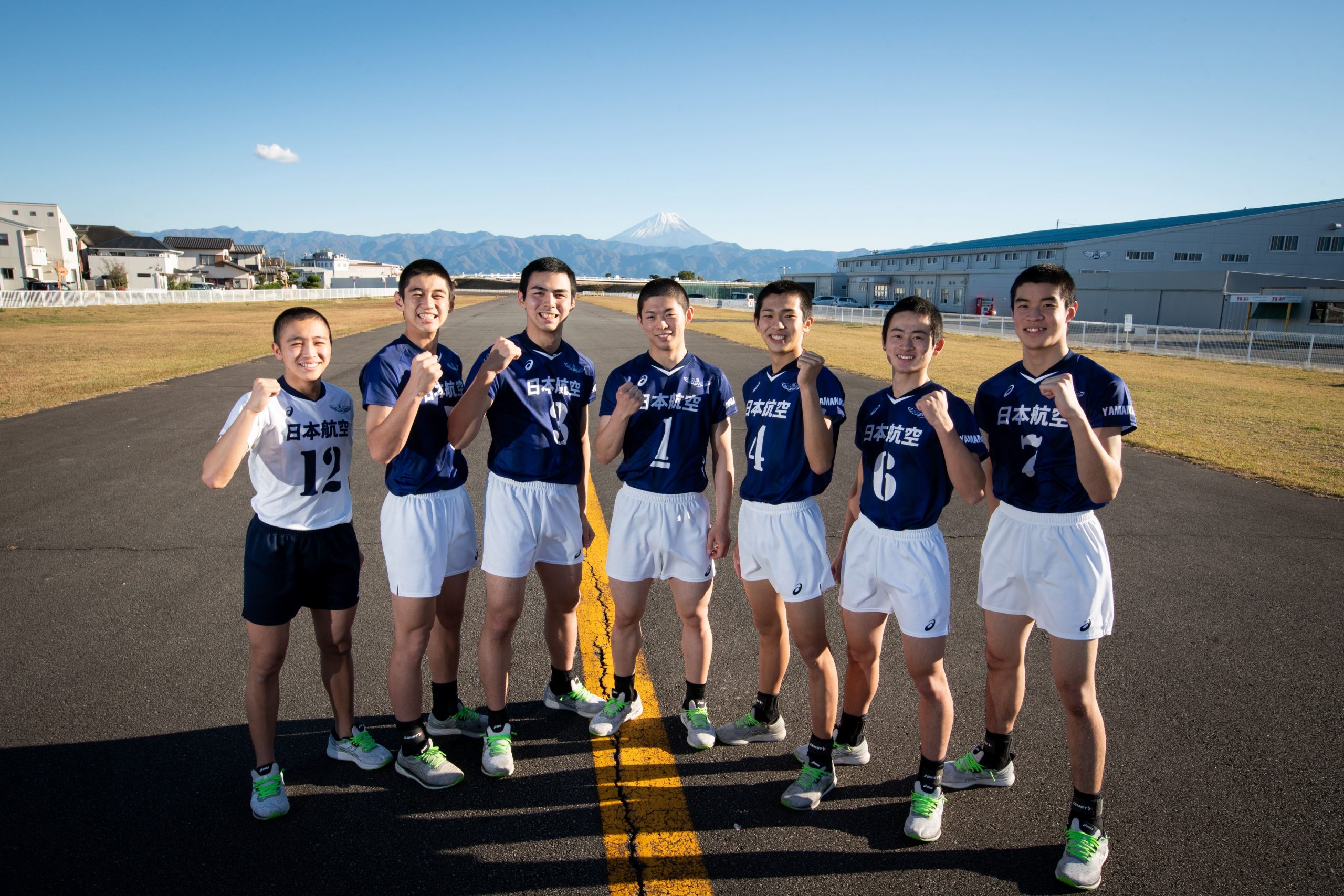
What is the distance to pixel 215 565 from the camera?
528cm

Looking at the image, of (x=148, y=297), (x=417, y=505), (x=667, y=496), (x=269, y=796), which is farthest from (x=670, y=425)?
(x=148, y=297)

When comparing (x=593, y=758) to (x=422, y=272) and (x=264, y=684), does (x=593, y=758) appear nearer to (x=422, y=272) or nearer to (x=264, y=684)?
(x=264, y=684)

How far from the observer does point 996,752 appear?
122 inches

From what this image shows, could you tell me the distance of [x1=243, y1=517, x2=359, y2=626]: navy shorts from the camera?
291 centimetres

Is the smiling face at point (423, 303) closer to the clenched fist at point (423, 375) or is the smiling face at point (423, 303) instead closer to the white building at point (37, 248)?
the clenched fist at point (423, 375)

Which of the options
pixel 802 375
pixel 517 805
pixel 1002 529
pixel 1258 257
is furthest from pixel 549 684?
pixel 1258 257

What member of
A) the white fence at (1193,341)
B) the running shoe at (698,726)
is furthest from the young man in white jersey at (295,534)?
the white fence at (1193,341)

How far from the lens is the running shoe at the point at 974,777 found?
3078 mm

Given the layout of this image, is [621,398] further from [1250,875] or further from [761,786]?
[1250,875]

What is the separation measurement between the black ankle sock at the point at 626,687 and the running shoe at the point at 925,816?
133 centimetres

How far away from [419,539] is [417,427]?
49 cm

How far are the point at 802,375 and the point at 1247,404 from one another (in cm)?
1597

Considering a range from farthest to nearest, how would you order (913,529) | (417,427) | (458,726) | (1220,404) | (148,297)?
(148,297) → (1220,404) → (458,726) → (417,427) → (913,529)

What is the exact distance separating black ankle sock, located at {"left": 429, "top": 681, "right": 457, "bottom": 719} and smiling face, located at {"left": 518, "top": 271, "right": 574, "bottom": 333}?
5.77ft
